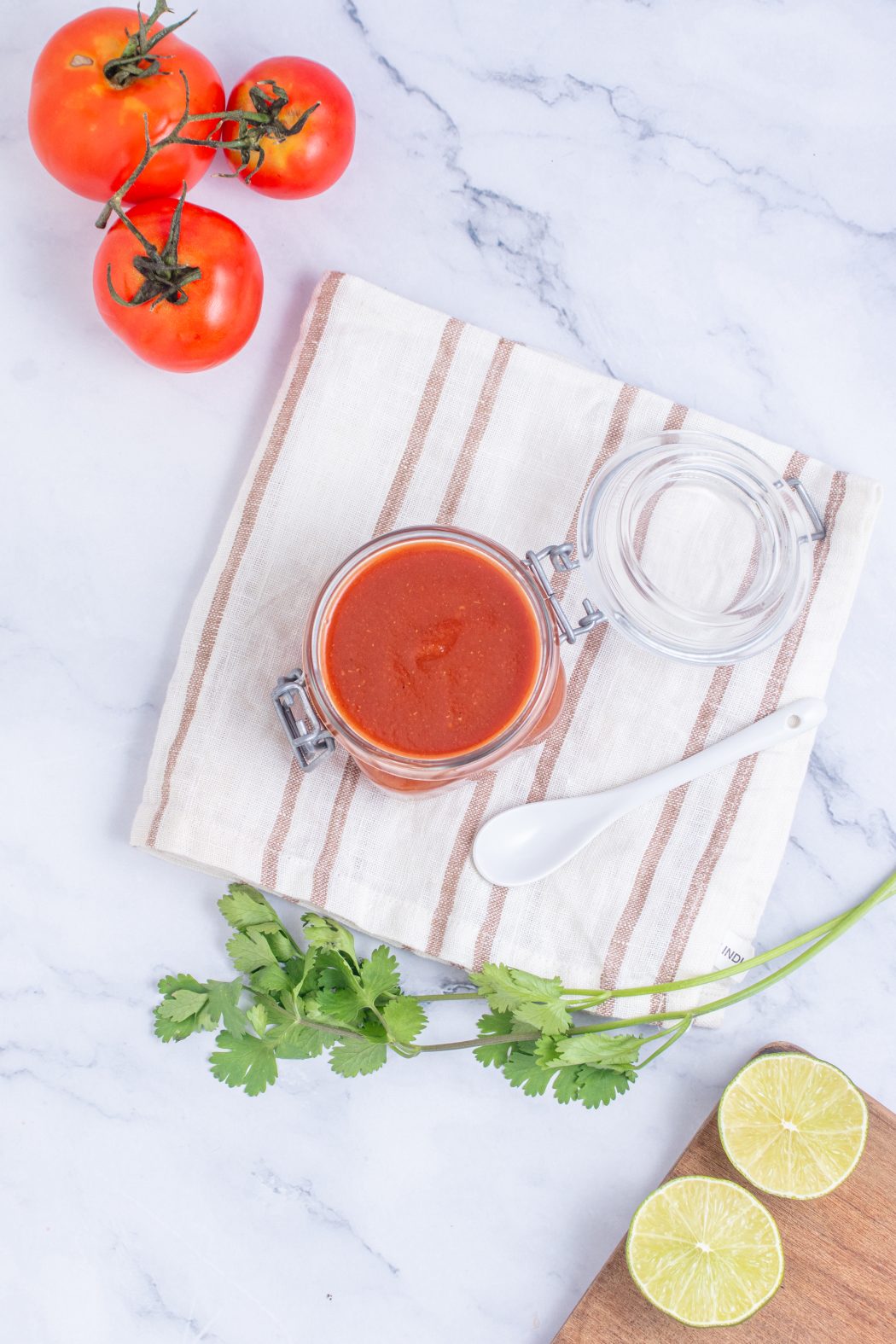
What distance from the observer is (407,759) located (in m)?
0.93

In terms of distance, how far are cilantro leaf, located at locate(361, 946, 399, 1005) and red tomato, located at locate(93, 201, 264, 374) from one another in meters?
0.56

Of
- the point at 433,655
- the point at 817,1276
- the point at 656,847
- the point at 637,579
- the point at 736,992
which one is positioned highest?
the point at 637,579

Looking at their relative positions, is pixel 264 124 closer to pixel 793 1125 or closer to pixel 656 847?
pixel 656 847

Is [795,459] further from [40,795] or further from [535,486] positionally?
[40,795]

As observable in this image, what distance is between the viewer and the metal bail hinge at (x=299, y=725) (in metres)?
0.99

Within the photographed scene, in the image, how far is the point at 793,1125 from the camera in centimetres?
109

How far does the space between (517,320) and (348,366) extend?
183 mm

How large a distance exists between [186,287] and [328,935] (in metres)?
0.59

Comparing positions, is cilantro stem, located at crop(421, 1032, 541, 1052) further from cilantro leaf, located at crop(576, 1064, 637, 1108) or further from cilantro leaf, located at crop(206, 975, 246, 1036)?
cilantro leaf, located at crop(206, 975, 246, 1036)

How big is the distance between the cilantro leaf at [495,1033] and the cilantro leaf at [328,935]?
0.13 metres

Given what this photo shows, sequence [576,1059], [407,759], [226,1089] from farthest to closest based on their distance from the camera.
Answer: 1. [226,1089]
2. [576,1059]
3. [407,759]

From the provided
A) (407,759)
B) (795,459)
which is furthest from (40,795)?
(795,459)

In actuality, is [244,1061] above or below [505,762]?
below

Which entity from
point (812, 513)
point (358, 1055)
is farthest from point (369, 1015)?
point (812, 513)
